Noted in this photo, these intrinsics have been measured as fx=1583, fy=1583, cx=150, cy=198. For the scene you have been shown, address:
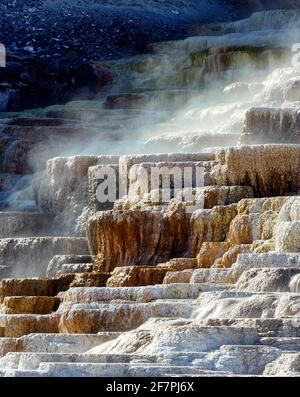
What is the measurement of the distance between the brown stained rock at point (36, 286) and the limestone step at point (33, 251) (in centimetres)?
351

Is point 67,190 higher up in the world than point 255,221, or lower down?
higher up

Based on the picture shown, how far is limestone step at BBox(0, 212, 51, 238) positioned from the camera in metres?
29.8

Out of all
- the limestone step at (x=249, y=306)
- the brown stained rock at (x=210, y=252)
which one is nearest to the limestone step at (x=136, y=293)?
the limestone step at (x=249, y=306)

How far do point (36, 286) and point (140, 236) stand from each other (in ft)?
7.51

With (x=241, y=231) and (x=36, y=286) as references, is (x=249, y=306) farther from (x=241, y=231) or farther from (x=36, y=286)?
(x=36, y=286)

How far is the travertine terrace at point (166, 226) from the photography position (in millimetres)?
14352

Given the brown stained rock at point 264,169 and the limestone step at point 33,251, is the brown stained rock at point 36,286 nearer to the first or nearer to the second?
the limestone step at point 33,251

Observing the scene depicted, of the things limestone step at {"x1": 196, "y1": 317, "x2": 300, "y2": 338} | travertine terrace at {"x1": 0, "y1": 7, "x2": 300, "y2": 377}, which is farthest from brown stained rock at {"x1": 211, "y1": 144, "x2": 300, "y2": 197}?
limestone step at {"x1": 196, "y1": 317, "x2": 300, "y2": 338}

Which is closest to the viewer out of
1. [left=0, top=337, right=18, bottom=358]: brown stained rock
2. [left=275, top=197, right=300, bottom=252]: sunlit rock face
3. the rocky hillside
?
[left=0, top=337, right=18, bottom=358]: brown stained rock

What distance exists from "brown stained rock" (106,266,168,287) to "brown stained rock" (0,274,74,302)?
1.22 m

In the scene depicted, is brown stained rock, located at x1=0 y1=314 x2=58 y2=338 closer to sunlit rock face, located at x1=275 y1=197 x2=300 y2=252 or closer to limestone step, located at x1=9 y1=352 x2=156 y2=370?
sunlit rock face, located at x1=275 y1=197 x2=300 y2=252

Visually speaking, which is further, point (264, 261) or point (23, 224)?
point (23, 224)

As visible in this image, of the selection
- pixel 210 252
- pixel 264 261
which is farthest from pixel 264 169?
pixel 264 261

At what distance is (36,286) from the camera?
2311 centimetres
